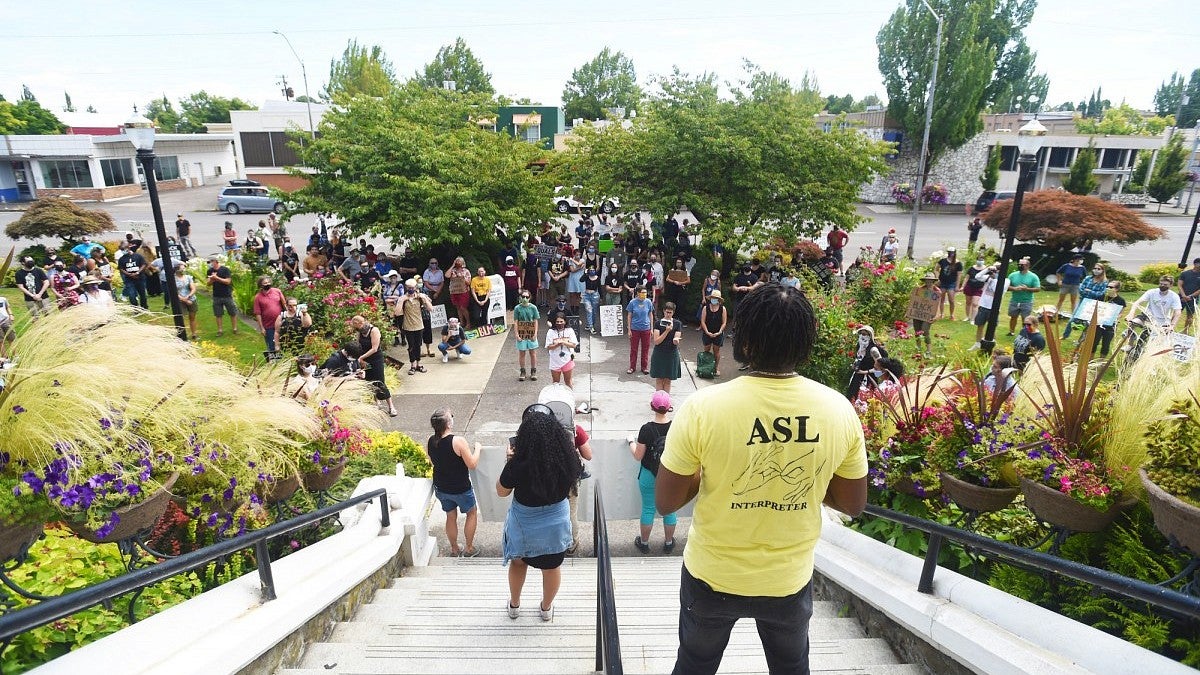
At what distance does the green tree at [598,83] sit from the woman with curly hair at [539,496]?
59954 mm

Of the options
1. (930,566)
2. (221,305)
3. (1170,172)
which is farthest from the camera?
(1170,172)

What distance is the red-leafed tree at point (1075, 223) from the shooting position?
601 inches

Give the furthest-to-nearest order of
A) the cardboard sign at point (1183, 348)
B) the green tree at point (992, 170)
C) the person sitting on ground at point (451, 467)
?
the green tree at point (992, 170) → the person sitting on ground at point (451, 467) → the cardboard sign at point (1183, 348)

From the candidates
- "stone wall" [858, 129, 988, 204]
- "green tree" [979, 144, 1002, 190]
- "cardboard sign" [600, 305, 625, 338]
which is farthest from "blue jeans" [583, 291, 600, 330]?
"green tree" [979, 144, 1002, 190]

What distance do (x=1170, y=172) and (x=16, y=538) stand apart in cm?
4494

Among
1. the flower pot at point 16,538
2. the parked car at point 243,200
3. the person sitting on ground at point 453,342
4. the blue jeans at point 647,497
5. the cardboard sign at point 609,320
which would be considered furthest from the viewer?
the parked car at point 243,200

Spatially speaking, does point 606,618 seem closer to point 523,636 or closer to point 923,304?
point 523,636

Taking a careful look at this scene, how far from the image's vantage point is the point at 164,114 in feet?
325

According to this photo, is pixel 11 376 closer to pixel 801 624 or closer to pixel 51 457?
pixel 51 457

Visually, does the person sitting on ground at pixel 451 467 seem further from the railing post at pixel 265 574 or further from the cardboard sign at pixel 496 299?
the cardboard sign at pixel 496 299

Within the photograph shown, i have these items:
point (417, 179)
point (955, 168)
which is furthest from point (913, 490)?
point (955, 168)

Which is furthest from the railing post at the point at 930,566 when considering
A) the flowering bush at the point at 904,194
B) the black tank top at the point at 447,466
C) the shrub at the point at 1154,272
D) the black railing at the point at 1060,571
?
the flowering bush at the point at 904,194

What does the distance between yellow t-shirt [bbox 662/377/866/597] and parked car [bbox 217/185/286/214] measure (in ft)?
111

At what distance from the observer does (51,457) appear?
2811 millimetres
